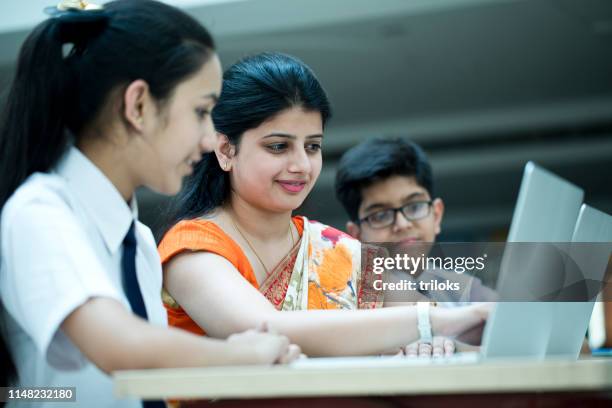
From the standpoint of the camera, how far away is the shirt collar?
130 centimetres

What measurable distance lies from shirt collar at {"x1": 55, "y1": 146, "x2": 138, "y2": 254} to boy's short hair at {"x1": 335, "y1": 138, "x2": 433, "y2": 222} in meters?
1.53

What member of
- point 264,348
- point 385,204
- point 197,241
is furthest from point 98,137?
point 385,204

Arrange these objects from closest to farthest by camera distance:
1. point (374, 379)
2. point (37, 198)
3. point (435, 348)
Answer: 1. point (374, 379)
2. point (37, 198)
3. point (435, 348)

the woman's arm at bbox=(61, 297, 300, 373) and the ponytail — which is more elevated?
the ponytail

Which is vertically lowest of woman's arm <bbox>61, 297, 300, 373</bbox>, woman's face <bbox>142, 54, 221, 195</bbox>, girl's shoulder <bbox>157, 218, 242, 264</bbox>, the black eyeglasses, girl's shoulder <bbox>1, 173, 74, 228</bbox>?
the black eyeglasses

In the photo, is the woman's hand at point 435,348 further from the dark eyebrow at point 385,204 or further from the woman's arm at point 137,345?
the dark eyebrow at point 385,204

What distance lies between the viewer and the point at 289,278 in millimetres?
1883

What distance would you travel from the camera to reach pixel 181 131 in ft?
4.32

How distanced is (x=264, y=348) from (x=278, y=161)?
0.79m

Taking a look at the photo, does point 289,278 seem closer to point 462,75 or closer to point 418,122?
point 462,75

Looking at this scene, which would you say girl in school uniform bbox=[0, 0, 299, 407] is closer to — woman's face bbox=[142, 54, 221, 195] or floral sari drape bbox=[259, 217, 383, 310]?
woman's face bbox=[142, 54, 221, 195]

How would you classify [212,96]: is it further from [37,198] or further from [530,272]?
[530,272]

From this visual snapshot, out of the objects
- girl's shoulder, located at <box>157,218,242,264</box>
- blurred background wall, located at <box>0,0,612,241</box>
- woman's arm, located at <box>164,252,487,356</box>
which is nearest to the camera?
woman's arm, located at <box>164,252,487,356</box>

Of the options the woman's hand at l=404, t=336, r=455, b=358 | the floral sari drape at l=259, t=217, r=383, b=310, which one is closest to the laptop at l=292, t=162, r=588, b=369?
the woman's hand at l=404, t=336, r=455, b=358
